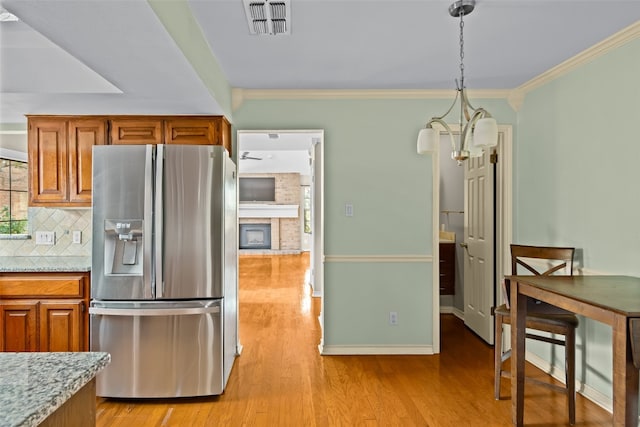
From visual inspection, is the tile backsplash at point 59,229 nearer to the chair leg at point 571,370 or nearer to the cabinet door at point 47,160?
the cabinet door at point 47,160

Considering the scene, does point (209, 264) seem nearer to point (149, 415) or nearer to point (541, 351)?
point (149, 415)

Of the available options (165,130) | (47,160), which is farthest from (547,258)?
(47,160)

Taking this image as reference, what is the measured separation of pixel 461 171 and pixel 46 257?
15.3 ft

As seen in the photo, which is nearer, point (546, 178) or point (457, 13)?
point (457, 13)

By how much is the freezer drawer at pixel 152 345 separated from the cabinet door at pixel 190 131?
1.34m

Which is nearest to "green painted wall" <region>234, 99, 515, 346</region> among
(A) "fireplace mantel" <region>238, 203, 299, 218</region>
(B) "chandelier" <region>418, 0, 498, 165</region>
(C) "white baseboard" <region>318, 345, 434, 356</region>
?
(C) "white baseboard" <region>318, 345, 434, 356</region>

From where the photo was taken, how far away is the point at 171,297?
2635 millimetres

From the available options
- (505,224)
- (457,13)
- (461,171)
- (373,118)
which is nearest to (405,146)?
(373,118)

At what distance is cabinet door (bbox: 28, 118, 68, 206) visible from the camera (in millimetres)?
3154

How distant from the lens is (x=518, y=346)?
2350mm

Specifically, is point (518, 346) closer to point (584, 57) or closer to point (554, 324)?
point (554, 324)

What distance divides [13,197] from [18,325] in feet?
5.28

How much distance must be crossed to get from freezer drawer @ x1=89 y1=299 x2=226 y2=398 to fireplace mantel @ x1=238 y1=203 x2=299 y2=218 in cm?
840

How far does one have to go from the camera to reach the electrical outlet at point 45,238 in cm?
345
